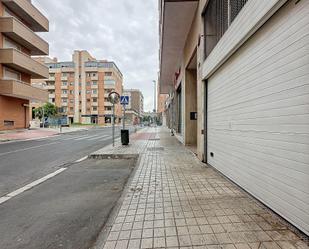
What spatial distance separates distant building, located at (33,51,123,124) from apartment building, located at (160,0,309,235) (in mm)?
72728

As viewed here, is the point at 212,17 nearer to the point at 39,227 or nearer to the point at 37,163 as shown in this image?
the point at 39,227

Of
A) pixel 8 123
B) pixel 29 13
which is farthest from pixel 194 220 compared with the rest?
pixel 29 13

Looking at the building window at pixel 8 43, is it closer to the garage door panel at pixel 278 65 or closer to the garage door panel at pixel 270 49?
the garage door panel at pixel 270 49

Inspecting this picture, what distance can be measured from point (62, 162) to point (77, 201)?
15.8 feet

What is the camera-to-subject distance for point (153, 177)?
235 inches

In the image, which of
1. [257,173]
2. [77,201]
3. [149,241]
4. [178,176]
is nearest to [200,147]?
[178,176]

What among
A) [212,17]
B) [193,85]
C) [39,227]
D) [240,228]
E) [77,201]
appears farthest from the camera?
[193,85]

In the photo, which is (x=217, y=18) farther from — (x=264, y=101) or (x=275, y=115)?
(x=275, y=115)

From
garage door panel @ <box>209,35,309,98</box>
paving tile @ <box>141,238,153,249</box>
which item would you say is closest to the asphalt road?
paving tile @ <box>141,238,153,249</box>

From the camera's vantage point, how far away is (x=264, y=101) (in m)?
3.87

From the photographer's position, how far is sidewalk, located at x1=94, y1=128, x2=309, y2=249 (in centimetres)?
277

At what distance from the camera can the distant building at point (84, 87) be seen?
7750 centimetres

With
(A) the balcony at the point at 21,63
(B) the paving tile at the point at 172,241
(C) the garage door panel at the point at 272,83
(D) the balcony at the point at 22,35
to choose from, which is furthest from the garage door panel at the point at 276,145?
(D) the balcony at the point at 22,35

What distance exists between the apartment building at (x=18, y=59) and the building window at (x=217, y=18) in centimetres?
2248
